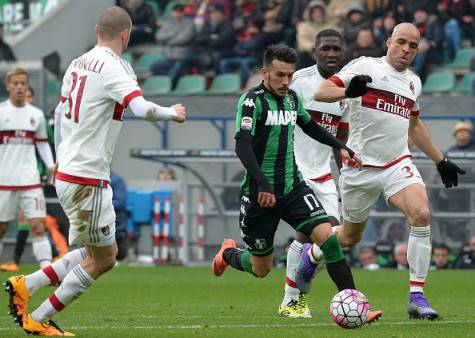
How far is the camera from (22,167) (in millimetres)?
15828

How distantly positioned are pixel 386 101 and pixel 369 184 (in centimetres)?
73

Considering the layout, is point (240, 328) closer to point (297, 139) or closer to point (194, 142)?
point (297, 139)

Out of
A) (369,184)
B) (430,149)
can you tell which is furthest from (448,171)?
(369,184)

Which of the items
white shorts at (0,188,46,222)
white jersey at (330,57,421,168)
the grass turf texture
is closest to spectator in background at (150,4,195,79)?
the grass turf texture

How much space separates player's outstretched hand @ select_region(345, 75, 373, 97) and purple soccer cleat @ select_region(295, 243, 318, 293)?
1910 millimetres

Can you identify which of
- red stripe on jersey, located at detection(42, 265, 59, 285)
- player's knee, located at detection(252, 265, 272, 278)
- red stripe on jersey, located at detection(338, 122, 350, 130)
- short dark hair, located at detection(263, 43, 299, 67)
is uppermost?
short dark hair, located at detection(263, 43, 299, 67)

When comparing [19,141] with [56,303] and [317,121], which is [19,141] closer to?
[317,121]

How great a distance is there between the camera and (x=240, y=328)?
9.34m

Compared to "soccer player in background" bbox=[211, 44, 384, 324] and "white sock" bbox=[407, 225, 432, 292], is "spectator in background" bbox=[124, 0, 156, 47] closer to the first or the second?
"white sock" bbox=[407, 225, 432, 292]

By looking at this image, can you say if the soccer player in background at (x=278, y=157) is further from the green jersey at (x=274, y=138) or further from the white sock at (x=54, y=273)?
the white sock at (x=54, y=273)

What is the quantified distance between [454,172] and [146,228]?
1001 cm

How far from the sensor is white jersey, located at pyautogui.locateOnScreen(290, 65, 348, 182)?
37.5ft

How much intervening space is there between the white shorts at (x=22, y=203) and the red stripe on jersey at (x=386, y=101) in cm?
623

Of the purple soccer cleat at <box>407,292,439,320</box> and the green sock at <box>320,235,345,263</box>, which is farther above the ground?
the green sock at <box>320,235,345,263</box>
